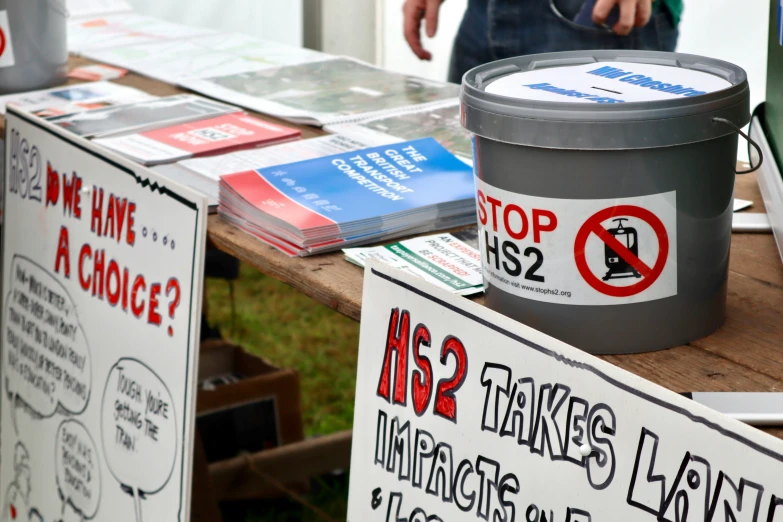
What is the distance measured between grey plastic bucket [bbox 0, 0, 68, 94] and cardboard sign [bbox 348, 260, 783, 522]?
1041 mm

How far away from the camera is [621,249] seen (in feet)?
2.21

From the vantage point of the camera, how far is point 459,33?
188 cm

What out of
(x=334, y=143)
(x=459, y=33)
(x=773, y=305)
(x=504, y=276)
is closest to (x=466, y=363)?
(x=504, y=276)

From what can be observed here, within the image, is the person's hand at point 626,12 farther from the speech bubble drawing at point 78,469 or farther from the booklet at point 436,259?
the speech bubble drawing at point 78,469

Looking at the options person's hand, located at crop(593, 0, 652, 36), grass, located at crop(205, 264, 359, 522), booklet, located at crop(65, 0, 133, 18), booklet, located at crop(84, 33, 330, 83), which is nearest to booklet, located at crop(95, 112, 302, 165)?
booklet, located at crop(84, 33, 330, 83)

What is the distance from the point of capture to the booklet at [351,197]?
959 mm

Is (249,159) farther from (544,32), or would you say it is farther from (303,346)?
(303,346)

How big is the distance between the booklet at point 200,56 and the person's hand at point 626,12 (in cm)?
64

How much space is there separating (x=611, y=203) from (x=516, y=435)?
0.18 m

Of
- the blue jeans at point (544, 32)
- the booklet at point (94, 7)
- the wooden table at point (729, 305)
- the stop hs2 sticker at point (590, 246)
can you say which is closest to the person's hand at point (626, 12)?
the blue jeans at point (544, 32)

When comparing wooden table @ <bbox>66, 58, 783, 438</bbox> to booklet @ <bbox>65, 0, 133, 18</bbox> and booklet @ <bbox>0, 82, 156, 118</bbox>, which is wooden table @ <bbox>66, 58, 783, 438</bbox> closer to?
booklet @ <bbox>0, 82, 156, 118</bbox>

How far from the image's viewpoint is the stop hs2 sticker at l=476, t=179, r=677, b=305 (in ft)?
2.19

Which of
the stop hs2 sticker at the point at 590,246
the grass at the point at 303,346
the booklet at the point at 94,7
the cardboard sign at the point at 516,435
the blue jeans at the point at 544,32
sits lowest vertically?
the grass at the point at 303,346

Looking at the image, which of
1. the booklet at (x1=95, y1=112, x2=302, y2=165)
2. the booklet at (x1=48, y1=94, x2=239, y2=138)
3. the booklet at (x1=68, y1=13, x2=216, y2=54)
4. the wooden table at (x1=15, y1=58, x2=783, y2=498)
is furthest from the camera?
the booklet at (x1=68, y1=13, x2=216, y2=54)
